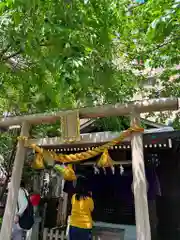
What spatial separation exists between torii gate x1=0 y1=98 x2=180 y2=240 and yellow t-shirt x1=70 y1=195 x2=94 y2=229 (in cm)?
136

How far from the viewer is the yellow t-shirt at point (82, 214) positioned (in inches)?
200

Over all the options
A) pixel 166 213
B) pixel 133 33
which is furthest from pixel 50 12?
pixel 166 213

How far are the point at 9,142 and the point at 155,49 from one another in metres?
5.13

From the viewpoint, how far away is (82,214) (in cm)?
513

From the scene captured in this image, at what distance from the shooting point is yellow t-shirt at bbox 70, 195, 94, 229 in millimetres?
5090

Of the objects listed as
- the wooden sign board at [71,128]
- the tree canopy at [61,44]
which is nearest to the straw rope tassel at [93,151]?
the wooden sign board at [71,128]

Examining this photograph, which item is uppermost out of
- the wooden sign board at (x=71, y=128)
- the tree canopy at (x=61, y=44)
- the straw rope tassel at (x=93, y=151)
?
the tree canopy at (x=61, y=44)

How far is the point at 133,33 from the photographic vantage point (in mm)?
6535

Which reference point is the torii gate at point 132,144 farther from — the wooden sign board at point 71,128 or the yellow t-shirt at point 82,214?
the yellow t-shirt at point 82,214

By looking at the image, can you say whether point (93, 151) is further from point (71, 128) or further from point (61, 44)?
point (61, 44)

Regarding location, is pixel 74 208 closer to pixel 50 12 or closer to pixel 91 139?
pixel 91 139

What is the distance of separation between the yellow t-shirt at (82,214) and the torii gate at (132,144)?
4.47ft

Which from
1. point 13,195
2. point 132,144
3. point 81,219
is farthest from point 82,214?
point 132,144

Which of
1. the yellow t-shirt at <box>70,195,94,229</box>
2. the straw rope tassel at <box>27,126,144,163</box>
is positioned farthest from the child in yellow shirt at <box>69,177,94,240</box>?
the straw rope tassel at <box>27,126,144,163</box>
